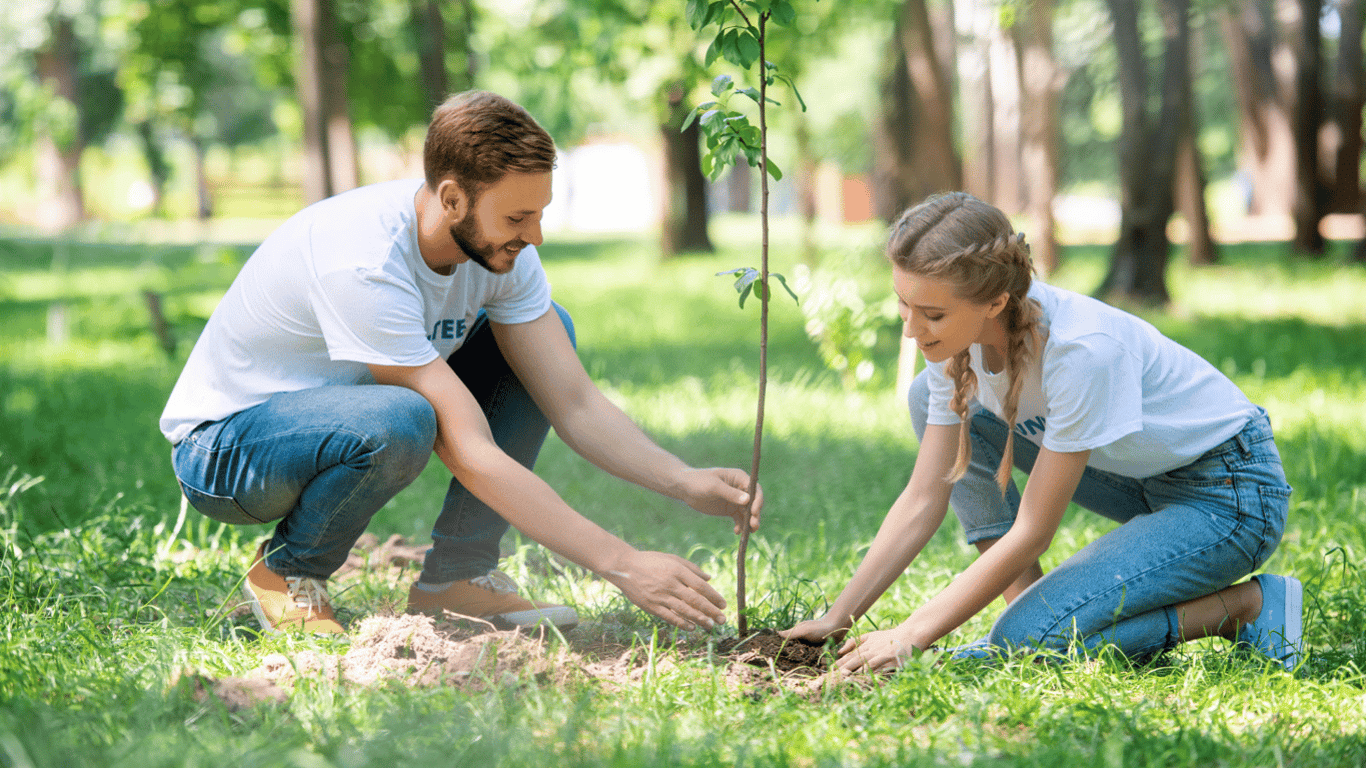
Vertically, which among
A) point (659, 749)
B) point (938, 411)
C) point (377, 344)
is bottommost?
point (659, 749)

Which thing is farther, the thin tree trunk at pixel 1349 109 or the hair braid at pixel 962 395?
the thin tree trunk at pixel 1349 109

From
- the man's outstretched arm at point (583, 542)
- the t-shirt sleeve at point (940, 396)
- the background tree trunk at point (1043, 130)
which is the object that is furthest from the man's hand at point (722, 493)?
the background tree trunk at point (1043, 130)

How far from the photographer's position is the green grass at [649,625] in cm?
197

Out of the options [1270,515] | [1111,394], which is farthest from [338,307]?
[1270,515]

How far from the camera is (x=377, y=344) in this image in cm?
243

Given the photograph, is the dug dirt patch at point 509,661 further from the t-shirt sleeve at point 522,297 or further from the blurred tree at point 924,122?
the blurred tree at point 924,122

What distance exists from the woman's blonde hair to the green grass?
2.35 feet

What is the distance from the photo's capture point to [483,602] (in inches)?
115

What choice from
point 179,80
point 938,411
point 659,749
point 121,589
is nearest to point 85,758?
point 659,749

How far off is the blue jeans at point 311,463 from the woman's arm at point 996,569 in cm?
112

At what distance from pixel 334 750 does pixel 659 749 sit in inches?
21.9

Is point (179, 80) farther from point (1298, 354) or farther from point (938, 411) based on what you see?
point (938, 411)

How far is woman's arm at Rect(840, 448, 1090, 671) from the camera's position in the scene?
2.32 m

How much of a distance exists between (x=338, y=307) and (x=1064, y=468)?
1624 mm
